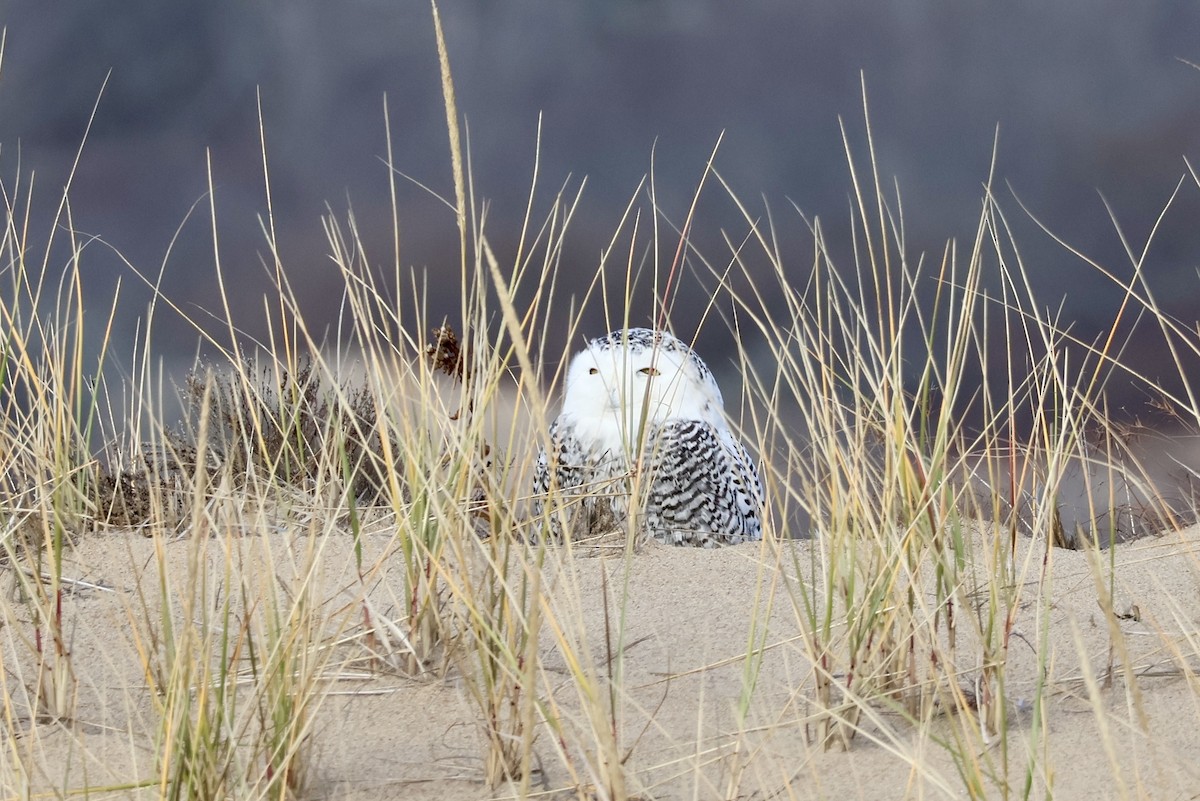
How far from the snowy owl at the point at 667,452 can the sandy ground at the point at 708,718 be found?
108cm

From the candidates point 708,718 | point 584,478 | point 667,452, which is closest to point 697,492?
point 667,452

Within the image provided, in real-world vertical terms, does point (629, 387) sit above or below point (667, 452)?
above

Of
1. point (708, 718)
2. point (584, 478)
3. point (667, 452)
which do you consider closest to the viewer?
point (708, 718)

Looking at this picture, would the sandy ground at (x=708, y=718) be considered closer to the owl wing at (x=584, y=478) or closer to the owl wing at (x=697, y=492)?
the owl wing at (x=584, y=478)

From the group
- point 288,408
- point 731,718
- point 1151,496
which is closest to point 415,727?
point 731,718

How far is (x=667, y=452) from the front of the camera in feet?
11.7

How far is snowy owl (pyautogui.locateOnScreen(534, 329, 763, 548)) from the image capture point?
11.4 feet

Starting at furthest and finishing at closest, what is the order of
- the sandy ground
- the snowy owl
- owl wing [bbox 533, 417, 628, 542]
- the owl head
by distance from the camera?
the owl head, the snowy owl, owl wing [bbox 533, 417, 628, 542], the sandy ground

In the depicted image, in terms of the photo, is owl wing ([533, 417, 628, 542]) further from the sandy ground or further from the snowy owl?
the sandy ground

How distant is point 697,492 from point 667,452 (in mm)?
159

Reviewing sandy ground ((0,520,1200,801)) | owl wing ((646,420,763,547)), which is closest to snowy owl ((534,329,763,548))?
owl wing ((646,420,763,547))

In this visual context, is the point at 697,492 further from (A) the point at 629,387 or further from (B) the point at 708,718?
(B) the point at 708,718

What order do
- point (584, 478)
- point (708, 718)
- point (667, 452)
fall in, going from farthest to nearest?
point (667, 452) < point (584, 478) < point (708, 718)

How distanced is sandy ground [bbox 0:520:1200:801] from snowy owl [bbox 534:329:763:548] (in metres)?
1.08
